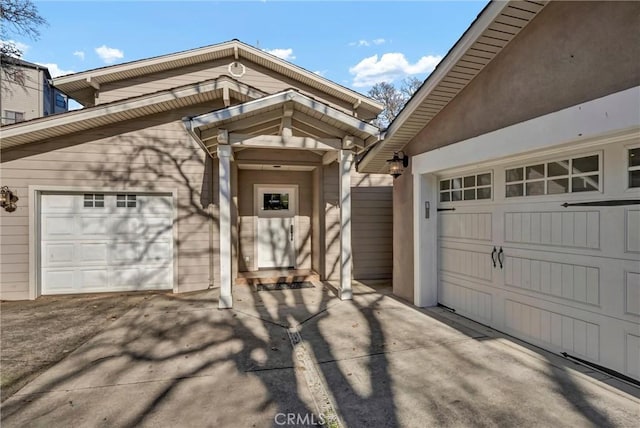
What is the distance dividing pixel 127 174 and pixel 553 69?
688cm

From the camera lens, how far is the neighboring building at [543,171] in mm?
2686

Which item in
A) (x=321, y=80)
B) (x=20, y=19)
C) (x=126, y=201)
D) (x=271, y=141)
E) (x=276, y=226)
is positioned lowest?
(x=276, y=226)

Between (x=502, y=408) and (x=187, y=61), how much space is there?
8.67 meters

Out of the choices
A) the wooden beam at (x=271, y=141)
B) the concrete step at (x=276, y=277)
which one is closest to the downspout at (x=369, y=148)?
the wooden beam at (x=271, y=141)

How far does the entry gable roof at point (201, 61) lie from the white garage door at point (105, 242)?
2926 millimetres

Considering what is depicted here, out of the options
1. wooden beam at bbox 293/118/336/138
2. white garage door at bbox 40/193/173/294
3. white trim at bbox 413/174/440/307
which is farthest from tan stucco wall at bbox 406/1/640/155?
white garage door at bbox 40/193/173/294

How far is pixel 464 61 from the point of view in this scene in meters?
3.84

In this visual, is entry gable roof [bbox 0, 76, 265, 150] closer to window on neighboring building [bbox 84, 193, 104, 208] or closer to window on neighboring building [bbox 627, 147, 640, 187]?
window on neighboring building [bbox 84, 193, 104, 208]

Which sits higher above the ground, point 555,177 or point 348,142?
point 348,142

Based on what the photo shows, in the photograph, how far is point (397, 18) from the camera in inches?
304

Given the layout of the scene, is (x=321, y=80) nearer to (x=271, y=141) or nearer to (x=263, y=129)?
(x=263, y=129)

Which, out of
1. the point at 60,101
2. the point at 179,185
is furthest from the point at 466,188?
the point at 60,101

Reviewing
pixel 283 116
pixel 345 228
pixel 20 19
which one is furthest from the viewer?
pixel 20 19

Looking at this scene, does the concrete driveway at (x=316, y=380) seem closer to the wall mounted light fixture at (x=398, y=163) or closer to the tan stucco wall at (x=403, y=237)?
the tan stucco wall at (x=403, y=237)
